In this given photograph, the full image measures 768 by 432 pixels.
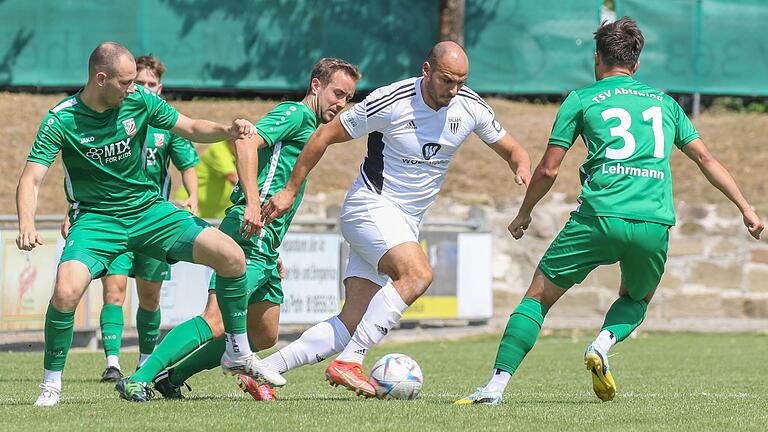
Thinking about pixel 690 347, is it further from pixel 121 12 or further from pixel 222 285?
pixel 121 12

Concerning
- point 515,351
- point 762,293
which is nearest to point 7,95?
point 762,293

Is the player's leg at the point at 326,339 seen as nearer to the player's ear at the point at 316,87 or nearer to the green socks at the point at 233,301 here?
the green socks at the point at 233,301

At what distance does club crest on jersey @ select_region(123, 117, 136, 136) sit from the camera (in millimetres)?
7074

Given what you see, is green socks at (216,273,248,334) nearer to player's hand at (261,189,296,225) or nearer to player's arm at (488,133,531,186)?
player's hand at (261,189,296,225)

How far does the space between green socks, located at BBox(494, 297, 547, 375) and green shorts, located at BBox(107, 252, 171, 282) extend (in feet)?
10.3

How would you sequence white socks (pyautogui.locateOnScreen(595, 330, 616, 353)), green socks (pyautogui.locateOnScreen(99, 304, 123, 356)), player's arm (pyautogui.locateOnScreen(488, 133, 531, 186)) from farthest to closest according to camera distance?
1. green socks (pyautogui.locateOnScreen(99, 304, 123, 356))
2. player's arm (pyautogui.locateOnScreen(488, 133, 531, 186))
3. white socks (pyautogui.locateOnScreen(595, 330, 616, 353))

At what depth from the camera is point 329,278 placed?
1465 centimetres

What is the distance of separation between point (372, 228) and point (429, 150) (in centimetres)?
58

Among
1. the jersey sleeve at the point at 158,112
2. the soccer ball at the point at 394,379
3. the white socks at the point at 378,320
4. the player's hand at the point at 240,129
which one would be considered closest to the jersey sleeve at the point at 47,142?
the jersey sleeve at the point at 158,112

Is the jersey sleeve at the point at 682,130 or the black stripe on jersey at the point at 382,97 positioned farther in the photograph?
the black stripe on jersey at the point at 382,97

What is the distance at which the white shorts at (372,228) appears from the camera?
7305 millimetres

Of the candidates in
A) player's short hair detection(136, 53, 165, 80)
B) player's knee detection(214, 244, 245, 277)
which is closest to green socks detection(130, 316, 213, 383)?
player's knee detection(214, 244, 245, 277)

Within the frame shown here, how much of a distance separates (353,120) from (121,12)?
1172 cm

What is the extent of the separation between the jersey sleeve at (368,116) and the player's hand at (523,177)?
2.81 ft
